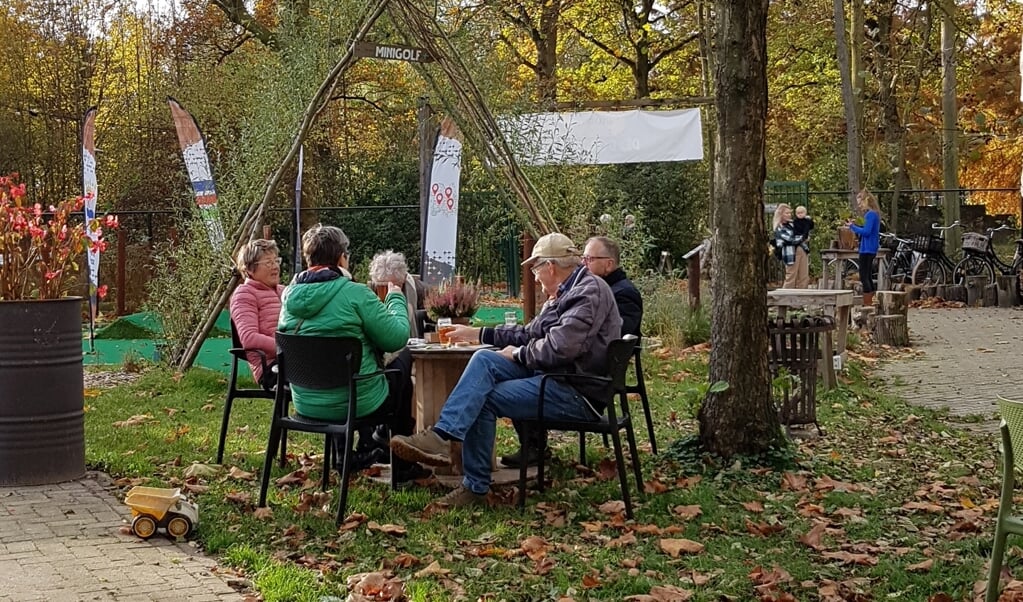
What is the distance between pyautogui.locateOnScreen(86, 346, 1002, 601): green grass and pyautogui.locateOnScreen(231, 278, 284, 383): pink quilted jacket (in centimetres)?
69

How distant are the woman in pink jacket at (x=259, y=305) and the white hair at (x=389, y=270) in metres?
0.86

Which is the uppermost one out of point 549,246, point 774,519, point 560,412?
point 549,246

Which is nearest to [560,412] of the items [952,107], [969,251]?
[969,251]

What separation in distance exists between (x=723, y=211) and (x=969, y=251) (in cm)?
1422

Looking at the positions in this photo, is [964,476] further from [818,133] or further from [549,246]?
[818,133]

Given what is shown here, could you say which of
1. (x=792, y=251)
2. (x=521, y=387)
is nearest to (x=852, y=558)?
(x=521, y=387)

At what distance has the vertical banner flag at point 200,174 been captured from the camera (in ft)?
38.8

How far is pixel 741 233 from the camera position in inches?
285

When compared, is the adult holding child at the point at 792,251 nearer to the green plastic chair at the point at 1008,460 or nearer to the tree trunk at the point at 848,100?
the tree trunk at the point at 848,100

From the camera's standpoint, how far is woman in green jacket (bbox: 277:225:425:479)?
6375 millimetres

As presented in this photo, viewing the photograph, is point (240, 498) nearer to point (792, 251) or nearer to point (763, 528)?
point (763, 528)

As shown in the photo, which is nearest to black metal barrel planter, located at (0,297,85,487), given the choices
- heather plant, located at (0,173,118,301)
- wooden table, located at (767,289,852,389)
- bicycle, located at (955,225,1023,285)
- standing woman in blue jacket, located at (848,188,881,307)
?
heather plant, located at (0,173,118,301)

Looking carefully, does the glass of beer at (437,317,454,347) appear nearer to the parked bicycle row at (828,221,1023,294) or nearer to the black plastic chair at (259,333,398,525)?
the black plastic chair at (259,333,398,525)

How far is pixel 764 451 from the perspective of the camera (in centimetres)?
731
